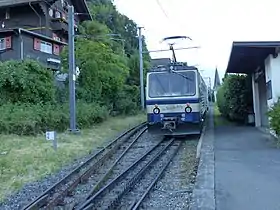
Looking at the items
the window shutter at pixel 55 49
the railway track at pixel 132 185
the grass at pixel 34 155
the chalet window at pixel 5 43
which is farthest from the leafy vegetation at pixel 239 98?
the window shutter at pixel 55 49

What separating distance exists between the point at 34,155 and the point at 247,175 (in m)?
6.38

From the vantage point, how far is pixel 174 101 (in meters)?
16.2

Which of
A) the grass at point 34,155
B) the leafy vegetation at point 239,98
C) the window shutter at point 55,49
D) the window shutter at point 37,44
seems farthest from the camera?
the window shutter at point 55,49

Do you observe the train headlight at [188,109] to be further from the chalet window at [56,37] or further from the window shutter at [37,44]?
the chalet window at [56,37]

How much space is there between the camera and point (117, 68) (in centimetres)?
2803

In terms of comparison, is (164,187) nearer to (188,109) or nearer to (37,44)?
(188,109)

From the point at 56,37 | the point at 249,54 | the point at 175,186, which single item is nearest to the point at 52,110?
the point at 249,54

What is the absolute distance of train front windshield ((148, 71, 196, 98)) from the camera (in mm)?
16438

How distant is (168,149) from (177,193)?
6722mm

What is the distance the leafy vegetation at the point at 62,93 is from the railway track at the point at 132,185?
220 inches

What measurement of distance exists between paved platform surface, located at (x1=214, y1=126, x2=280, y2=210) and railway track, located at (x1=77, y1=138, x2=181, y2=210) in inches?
58.1

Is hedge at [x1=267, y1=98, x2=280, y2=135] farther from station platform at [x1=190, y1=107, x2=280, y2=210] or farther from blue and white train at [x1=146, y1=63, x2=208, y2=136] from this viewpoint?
blue and white train at [x1=146, y1=63, x2=208, y2=136]

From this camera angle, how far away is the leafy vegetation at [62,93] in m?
16.6

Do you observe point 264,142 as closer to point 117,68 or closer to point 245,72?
point 245,72
